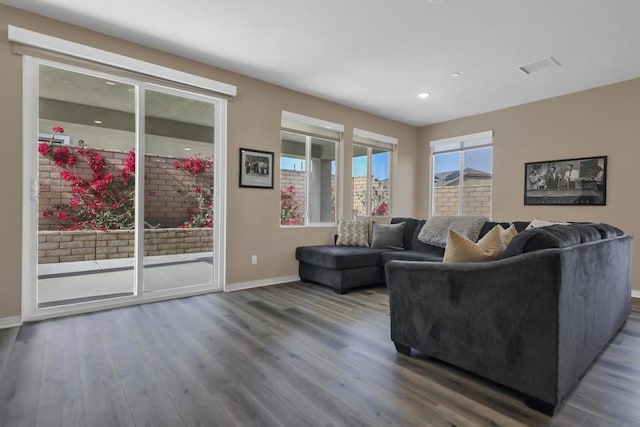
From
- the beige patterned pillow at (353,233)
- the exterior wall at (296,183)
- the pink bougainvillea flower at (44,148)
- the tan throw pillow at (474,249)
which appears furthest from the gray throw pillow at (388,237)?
the pink bougainvillea flower at (44,148)

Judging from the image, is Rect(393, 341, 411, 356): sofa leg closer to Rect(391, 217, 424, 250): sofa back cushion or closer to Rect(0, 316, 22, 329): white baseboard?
Rect(391, 217, 424, 250): sofa back cushion

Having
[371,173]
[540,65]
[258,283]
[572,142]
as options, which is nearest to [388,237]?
[371,173]

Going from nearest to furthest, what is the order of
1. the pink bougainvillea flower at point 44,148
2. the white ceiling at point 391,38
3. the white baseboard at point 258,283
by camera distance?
the white ceiling at point 391,38, the pink bougainvillea flower at point 44,148, the white baseboard at point 258,283

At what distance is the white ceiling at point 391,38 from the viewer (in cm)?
262

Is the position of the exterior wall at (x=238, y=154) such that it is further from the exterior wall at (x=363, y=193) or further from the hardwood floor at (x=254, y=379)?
the hardwood floor at (x=254, y=379)

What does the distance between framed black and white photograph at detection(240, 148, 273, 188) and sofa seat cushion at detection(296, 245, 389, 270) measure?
1.03 metres

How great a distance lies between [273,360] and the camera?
6.91 feet

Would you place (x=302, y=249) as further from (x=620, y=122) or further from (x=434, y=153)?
(x=620, y=122)

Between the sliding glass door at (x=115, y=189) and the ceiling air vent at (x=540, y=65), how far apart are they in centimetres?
353

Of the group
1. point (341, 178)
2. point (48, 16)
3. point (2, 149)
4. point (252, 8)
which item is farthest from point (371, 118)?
point (2, 149)

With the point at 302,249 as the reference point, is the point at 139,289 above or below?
below

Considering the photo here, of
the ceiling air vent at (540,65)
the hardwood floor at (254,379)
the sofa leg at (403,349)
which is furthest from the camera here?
the ceiling air vent at (540,65)

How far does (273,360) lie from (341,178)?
11.3 feet

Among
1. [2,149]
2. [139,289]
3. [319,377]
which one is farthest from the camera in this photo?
[139,289]
